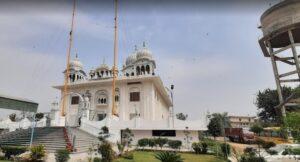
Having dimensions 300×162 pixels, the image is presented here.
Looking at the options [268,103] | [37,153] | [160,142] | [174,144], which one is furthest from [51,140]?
[268,103]

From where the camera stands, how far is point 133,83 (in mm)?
32906

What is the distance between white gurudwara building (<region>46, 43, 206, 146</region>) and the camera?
78.4 feet

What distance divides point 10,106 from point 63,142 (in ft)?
23.3

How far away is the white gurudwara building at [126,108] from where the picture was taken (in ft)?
78.4

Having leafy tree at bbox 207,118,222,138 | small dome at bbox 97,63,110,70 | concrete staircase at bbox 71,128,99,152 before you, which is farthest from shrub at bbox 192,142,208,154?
small dome at bbox 97,63,110,70

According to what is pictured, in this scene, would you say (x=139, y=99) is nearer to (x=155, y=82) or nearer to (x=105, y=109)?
(x=155, y=82)

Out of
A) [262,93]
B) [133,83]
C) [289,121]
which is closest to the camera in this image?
[289,121]

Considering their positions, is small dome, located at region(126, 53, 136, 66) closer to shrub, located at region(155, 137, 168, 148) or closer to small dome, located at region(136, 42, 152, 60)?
small dome, located at region(136, 42, 152, 60)

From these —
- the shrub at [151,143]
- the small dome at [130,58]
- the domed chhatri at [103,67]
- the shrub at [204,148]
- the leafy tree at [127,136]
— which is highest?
the small dome at [130,58]

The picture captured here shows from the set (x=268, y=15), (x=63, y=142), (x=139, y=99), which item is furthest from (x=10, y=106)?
(x=268, y=15)

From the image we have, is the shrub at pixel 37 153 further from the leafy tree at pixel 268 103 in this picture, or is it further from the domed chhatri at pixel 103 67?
the leafy tree at pixel 268 103

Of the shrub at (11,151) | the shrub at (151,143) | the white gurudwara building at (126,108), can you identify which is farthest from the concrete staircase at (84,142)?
the shrub at (151,143)

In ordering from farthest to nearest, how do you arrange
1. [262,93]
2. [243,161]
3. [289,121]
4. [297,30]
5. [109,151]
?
[262,93] < [297,30] < [109,151] < [243,161] < [289,121]

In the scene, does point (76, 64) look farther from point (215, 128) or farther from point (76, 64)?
point (215, 128)
